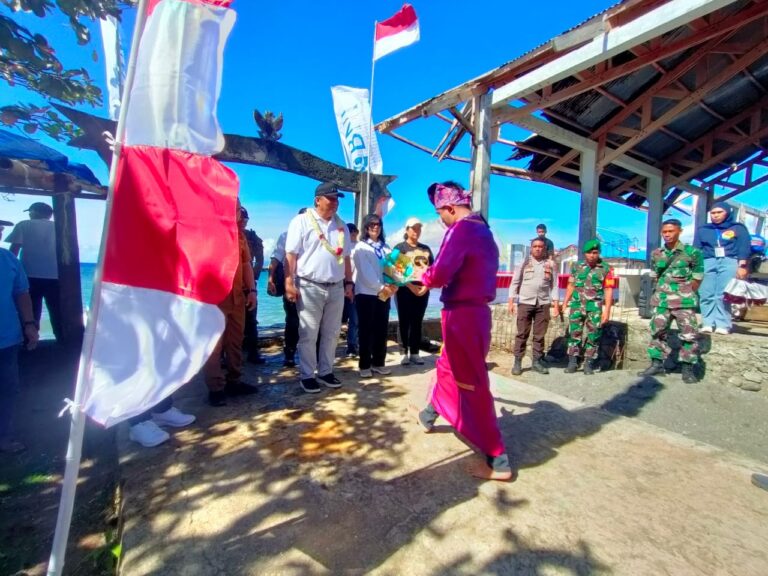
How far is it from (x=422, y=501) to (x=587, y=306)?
4.18 metres

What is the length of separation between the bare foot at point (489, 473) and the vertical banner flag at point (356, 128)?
543 centimetres

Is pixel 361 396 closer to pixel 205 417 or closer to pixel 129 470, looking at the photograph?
pixel 205 417

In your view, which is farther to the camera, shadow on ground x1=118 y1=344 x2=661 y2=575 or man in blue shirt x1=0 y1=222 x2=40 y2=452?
man in blue shirt x1=0 y1=222 x2=40 y2=452

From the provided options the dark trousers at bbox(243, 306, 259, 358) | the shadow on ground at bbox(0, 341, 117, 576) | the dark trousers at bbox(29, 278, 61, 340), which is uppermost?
the dark trousers at bbox(29, 278, 61, 340)

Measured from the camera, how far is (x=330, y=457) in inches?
98.7

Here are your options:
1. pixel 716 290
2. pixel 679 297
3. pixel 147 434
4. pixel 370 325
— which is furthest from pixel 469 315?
pixel 716 290

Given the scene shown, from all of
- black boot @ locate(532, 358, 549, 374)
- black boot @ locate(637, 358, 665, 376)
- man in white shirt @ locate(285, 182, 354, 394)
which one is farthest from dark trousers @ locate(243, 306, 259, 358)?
black boot @ locate(637, 358, 665, 376)

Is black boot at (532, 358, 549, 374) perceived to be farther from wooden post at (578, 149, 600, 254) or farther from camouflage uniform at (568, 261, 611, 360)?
wooden post at (578, 149, 600, 254)

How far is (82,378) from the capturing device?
1.43 metres

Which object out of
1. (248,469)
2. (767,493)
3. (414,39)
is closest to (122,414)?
(248,469)

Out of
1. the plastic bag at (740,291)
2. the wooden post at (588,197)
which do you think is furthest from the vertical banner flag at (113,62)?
the plastic bag at (740,291)

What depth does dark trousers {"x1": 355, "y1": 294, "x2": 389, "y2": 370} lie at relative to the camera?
14.0ft

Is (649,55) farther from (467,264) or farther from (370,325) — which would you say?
(370,325)

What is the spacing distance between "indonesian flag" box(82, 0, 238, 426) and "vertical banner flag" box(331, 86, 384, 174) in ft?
16.9
